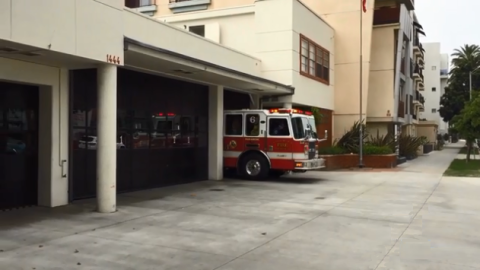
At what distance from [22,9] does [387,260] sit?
697 centimetres

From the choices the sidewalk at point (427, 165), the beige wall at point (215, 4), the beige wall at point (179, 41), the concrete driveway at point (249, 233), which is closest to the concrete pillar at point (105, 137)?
the concrete driveway at point (249, 233)

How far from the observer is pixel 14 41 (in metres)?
7.75

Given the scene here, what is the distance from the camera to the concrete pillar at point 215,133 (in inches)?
696

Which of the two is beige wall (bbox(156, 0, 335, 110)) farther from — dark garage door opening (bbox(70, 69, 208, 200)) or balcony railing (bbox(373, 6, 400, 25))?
balcony railing (bbox(373, 6, 400, 25))

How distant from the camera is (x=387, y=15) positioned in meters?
30.3

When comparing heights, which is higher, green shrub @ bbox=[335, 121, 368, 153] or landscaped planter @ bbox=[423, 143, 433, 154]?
green shrub @ bbox=[335, 121, 368, 153]

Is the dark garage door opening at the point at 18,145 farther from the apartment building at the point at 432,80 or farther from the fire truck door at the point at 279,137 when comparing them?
the apartment building at the point at 432,80

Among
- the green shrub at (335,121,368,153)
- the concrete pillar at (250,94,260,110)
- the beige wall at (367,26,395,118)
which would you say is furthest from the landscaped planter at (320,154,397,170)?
the concrete pillar at (250,94,260,110)

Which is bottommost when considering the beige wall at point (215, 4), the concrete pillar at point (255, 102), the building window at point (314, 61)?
the concrete pillar at point (255, 102)

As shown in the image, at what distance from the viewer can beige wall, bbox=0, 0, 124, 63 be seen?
776cm

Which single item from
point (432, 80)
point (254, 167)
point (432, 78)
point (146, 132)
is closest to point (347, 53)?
point (254, 167)

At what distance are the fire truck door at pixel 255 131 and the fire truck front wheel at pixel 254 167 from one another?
1.19ft

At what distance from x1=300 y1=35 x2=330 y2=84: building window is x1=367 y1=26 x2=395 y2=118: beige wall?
5257 millimetres

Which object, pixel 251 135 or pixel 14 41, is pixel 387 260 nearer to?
pixel 14 41
